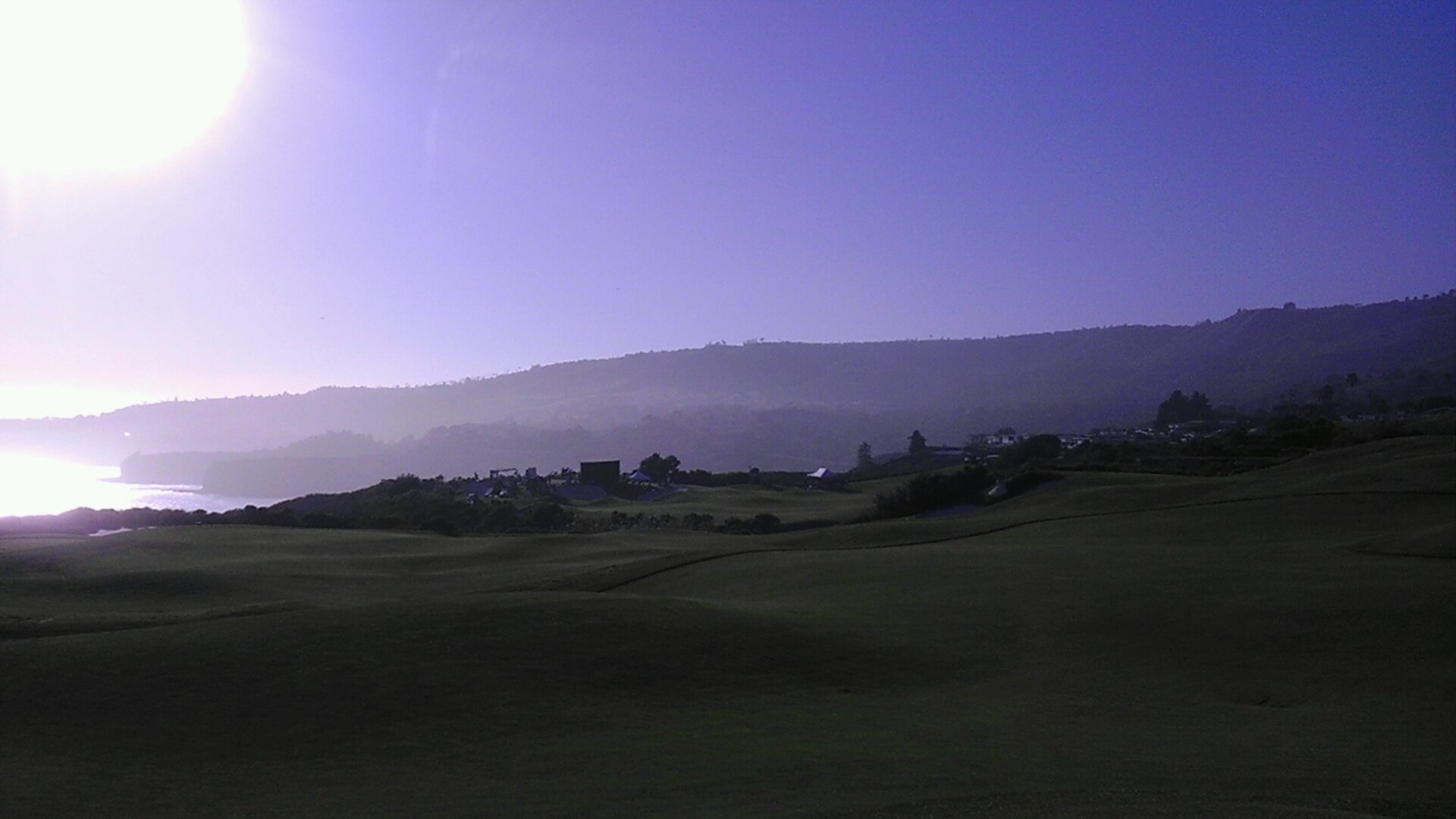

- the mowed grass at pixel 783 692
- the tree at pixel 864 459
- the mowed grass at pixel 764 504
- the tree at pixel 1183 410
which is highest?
the tree at pixel 1183 410

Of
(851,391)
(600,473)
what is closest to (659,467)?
(600,473)

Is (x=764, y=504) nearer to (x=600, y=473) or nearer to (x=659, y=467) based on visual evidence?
(x=600, y=473)

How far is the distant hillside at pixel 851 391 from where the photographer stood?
10306 centimetres

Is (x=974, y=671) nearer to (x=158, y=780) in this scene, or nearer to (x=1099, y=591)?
(x=1099, y=591)

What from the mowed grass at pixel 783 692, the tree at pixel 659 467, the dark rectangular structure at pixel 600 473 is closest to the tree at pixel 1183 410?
the tree at pixel 659 467

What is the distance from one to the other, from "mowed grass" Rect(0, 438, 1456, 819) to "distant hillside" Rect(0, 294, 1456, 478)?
7098cm

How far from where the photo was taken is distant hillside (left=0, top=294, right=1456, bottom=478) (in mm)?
103062

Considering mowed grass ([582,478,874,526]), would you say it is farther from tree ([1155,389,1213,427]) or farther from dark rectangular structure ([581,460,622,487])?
tree ([1155,389,1213,427])

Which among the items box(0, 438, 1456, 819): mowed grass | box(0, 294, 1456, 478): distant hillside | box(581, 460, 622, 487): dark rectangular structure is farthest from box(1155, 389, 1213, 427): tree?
box(0, 438, 1456, 819): mowed grass

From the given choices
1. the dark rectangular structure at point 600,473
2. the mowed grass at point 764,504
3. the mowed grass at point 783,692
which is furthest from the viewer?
the dark rectangular structure at point 600,473

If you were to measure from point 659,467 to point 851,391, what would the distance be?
100m

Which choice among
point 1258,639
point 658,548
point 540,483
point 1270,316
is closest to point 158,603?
point 658,548

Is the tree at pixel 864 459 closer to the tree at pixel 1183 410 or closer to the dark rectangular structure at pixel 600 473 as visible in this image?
the dark rectangular structure at pixel 600 473

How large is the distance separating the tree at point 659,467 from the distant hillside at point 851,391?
887 inches
